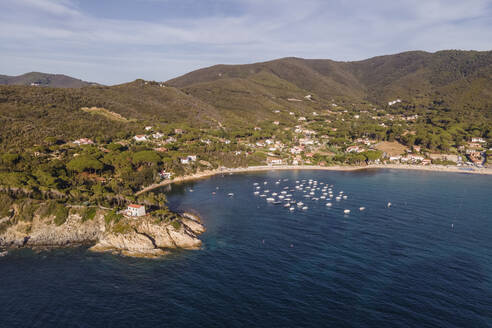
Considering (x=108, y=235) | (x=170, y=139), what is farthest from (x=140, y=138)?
(x=108, y=235)

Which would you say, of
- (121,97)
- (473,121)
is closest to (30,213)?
(121,97)

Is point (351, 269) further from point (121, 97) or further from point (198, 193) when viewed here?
point (121, 97)

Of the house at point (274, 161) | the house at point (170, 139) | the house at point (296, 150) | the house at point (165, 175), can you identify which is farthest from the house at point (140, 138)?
the house at point (296, 150)

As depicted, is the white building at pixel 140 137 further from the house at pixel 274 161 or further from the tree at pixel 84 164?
the house at pixel 274 161

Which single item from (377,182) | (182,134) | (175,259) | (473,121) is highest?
(473,121)

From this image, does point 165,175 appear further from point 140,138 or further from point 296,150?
point 296,150

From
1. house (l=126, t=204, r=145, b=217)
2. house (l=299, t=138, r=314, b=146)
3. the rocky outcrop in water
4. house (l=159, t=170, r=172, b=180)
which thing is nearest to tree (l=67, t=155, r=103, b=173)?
house (l=159, t=170, r=172, b=180)
